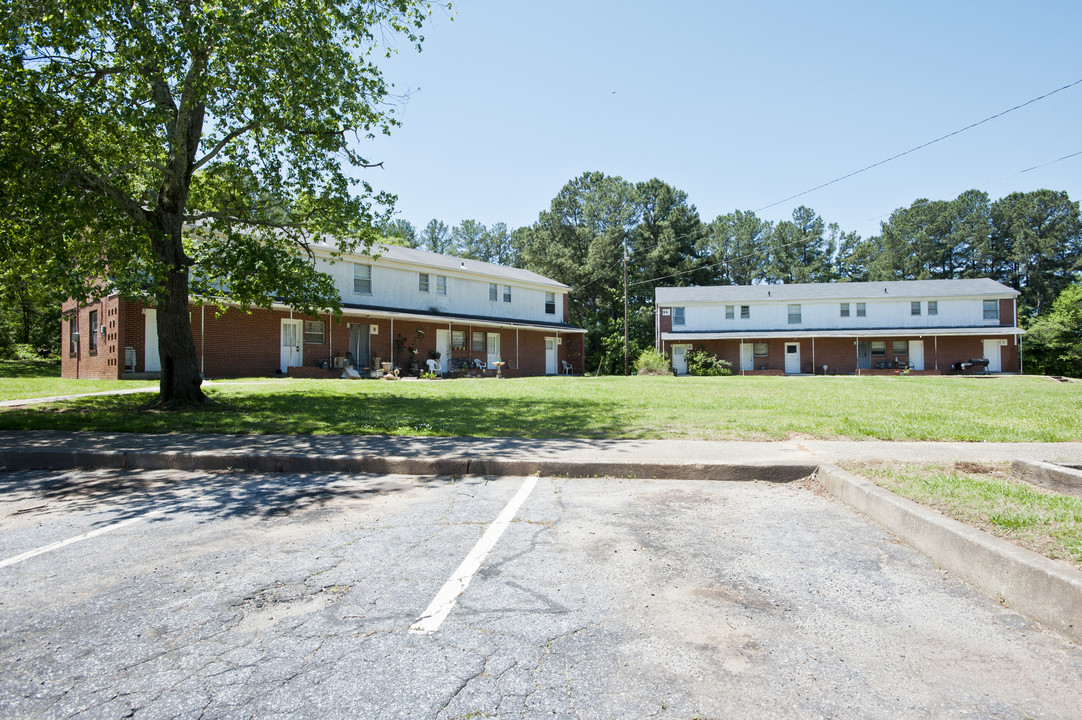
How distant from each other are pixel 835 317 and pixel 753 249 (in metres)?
29.8

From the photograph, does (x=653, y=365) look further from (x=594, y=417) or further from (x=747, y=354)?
(x=594, y=417)

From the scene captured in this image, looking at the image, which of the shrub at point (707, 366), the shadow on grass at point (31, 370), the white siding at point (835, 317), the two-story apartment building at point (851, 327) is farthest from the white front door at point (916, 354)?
the shadow on grass at point (31, 370)

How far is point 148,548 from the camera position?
423cm

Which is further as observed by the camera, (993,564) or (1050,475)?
(1050,475)

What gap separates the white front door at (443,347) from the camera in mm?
30672

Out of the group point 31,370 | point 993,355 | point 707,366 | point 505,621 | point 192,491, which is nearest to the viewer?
point 505,621

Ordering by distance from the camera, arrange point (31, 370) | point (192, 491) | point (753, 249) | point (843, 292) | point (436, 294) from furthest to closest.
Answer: point (753, 249), point (843, 292), point (436, 294), point (31, 370), point (192, 491)

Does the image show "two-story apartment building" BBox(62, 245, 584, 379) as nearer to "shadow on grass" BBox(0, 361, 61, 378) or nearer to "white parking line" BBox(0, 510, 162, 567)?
"shadow on grass" BBox(0, 361, 61, 378)

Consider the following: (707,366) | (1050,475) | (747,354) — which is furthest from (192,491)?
(747,354)

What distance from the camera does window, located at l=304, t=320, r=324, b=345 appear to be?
84.4 ft

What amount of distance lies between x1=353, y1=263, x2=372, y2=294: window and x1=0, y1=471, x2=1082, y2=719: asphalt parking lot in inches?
963

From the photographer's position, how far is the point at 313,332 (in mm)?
25922

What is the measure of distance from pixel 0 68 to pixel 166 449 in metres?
6.50

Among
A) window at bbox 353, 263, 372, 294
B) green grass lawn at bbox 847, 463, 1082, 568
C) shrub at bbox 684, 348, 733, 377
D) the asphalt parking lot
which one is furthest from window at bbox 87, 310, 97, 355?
shrub at bbox 684, 348, 733, 377
